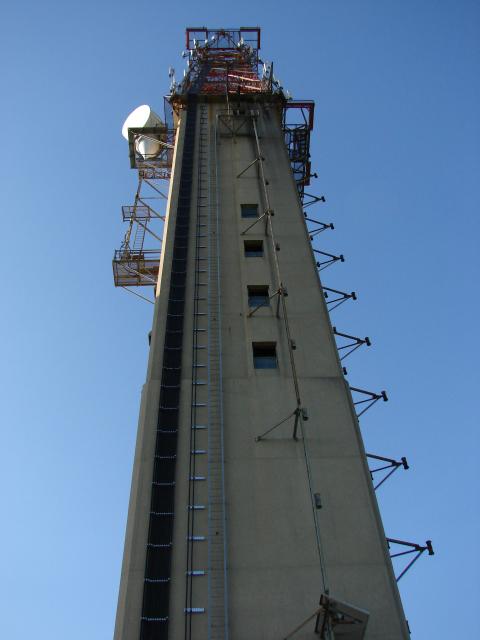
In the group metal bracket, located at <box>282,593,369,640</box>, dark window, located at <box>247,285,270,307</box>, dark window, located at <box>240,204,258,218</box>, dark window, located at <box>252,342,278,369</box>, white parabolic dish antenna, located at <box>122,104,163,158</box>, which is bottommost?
metal bracket, located at <box>282,593,369,640</box>

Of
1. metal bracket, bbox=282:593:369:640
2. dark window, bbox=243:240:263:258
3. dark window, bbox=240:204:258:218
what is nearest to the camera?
metal bracket, bbox=282:593:369:640

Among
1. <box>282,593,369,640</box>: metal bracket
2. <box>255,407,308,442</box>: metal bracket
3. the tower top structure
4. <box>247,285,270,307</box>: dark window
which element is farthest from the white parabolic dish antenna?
<box>282,593,369,640</box>: metal bracket

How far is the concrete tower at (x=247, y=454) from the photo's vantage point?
1436 centimetres

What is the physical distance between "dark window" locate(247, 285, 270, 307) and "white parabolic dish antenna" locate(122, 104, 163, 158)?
18203 mm

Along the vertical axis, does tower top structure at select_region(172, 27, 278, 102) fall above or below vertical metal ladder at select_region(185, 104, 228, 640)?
above

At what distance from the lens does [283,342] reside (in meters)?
21.3

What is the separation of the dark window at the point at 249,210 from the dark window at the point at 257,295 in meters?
5.32

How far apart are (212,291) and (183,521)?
373 inches

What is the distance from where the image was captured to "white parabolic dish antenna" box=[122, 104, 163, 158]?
38.9 m

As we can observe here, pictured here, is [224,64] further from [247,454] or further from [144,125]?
[247,454]

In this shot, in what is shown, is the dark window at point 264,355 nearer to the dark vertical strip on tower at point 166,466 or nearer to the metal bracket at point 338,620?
the dark vertical strip on tower at point 166,466

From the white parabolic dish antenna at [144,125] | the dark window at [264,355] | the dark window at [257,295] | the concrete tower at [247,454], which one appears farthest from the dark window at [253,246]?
the white parabolic dish antenna at [144,125]

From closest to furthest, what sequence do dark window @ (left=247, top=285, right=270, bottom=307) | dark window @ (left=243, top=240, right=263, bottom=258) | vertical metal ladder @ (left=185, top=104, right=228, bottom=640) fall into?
vertical metal ladder @ (left=185, top=104, right=228, bottom=640) → dark window @ (left=247, top=285, right=270, bottom=307) → dark window @ (left=243, top=240, right=263, bottom=258)

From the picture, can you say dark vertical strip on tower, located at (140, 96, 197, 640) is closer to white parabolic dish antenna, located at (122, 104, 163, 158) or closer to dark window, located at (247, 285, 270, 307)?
dark window, located at (247, 285, 270, 307)
